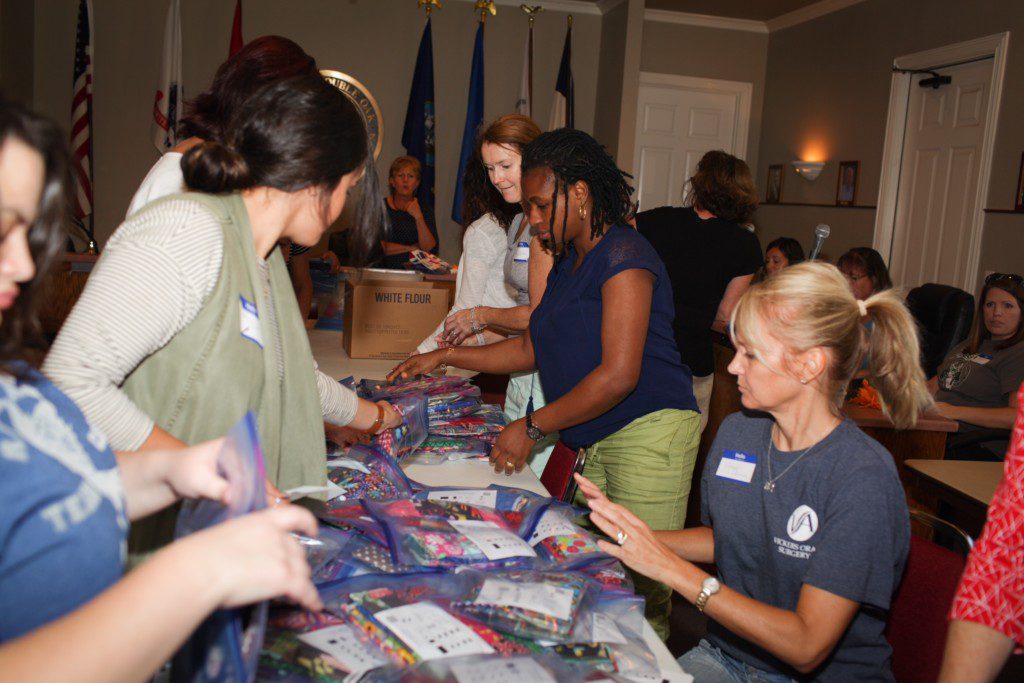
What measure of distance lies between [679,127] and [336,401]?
697cm

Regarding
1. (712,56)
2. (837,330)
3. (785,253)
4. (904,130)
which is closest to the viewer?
(837,330)

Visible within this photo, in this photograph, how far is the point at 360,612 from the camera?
1104 millimetres

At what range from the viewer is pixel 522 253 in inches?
101

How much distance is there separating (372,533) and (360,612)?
0.23 m

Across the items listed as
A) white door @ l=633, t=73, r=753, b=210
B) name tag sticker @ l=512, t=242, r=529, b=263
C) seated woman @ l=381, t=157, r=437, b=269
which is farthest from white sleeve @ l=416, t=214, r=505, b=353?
white door @ l=633, t=73, r=753, b=210

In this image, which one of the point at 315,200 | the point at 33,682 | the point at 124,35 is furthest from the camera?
the point at 124,35

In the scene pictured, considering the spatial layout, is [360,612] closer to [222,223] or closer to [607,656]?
[607,656]

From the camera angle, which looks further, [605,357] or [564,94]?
[564,94]

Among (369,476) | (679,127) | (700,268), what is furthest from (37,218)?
(679,127)

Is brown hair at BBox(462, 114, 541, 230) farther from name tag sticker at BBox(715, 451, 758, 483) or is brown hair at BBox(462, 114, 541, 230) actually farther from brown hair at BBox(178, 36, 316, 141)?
name tag sticker at BBox(715, 451, 758, 483)

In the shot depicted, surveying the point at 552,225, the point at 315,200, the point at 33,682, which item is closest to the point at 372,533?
the point at 315,200

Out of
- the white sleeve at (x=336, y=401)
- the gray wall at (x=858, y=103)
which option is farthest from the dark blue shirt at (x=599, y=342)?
the gray wall at (x=858, y=103)

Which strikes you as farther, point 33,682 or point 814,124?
point 814,124

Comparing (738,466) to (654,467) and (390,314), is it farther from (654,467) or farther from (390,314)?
(390,314)
